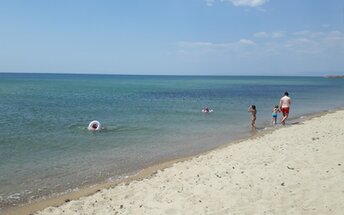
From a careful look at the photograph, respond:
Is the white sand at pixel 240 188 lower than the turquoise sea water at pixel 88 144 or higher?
higher

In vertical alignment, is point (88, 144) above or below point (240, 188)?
below

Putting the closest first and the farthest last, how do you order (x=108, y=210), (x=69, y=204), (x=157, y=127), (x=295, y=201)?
(x=295, y=201)
(x=108, y=210)
(x=69, y=204)
(x=157, y=127)

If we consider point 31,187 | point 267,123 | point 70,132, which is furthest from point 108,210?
point 267,123

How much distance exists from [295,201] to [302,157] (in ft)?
11.7

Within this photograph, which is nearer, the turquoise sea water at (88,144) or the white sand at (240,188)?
the white sand at (240,188)

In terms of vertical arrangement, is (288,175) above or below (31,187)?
above

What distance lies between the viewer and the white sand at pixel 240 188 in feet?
21.9

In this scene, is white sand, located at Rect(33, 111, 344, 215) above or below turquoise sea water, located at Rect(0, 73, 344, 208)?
above

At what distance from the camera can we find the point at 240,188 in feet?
25.2

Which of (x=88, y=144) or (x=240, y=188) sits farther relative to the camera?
(x=88, y=144)

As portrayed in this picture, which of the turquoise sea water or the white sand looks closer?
the white sand

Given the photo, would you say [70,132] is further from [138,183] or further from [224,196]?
[224,196]

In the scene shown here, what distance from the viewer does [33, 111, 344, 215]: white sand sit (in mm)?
6660

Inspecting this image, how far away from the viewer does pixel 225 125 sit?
21.2 metres
